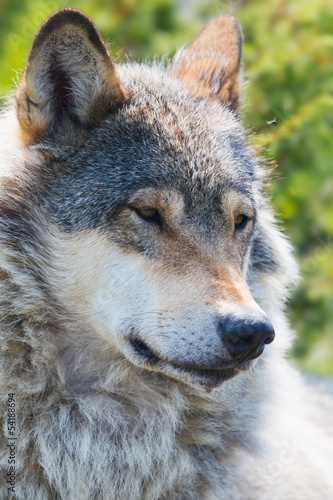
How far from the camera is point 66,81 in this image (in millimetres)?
3123

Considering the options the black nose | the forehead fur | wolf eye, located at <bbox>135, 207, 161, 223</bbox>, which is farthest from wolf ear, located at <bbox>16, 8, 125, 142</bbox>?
the black nose

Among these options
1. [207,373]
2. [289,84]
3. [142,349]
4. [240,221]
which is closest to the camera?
[207,373]

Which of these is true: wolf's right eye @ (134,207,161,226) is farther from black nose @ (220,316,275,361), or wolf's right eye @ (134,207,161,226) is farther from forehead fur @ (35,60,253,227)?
black nose @ (220,316,275,361)

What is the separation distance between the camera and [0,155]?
3.18 metres

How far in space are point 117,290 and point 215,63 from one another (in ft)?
5.82

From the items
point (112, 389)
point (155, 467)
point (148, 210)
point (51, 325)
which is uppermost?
point (148, 210)

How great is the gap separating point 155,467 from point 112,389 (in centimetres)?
44

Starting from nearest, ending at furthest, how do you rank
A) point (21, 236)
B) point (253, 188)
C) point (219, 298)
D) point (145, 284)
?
point (219, 298) < point (145, 284) < point (21, 236) < point (253, 188)

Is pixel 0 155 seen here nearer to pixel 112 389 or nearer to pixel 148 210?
pixel 148 210

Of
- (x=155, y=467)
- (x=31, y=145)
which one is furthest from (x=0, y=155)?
(x=155, y=467)

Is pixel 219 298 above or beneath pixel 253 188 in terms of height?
beneath

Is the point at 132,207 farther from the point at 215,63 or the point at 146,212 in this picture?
the point at 215,63

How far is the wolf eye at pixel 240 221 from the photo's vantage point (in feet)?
10.6

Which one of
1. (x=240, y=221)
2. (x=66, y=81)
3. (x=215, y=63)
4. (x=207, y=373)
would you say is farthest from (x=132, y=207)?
(x=215, y=63)
